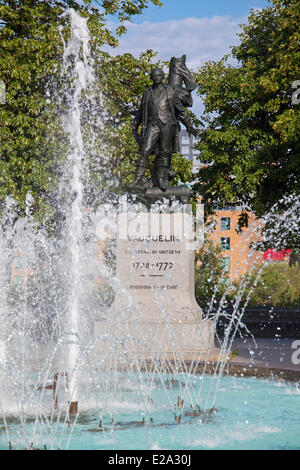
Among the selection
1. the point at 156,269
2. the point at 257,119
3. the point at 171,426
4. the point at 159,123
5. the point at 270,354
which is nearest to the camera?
the point at 171,426

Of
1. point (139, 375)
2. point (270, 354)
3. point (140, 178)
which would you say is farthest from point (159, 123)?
point (139, 375)

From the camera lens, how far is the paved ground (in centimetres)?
1132

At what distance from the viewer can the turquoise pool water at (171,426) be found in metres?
6.30

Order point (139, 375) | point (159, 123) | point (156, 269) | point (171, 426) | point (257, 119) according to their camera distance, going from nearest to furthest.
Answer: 1. point (171, 426)
2. point (139, 375)
3. point (156, 269)
4. point (159, 123)
5. point (257, 119)

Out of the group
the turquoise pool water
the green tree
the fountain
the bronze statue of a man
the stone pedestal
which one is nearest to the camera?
the turquoise pool water

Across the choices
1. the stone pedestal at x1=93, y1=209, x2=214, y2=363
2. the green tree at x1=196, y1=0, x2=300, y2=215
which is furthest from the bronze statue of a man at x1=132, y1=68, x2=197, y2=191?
the green tree at x1=196, y1=0, x2=300, y2=215

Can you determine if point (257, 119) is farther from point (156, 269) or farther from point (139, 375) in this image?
point (139, 375)

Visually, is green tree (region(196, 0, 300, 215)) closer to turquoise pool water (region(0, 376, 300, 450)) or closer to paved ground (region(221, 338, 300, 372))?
paved ground (region(221, 338, 300, 372))

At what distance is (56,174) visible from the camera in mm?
22672

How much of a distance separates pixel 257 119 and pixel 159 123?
1236 cm

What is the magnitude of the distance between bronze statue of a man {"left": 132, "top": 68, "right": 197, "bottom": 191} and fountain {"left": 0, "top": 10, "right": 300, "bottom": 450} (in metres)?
0.53

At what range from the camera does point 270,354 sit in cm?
1418

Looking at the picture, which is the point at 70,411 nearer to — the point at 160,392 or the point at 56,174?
the point at 160,392
